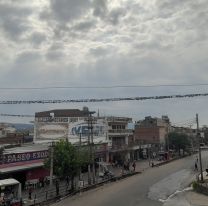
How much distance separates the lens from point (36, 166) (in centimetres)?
4916

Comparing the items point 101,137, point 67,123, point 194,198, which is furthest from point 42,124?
point 194,198

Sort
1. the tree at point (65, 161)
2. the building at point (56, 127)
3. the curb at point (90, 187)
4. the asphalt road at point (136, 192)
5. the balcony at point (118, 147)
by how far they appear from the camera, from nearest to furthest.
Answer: the asphalt road at point (136, 192) < the curb at point (90, 187) < the tree at point (65, 161) < the balcony at point (118, 147) < the building at point (56, 127)

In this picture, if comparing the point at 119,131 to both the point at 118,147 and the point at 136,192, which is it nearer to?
the point at 118,147

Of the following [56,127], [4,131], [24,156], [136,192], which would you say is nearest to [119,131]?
[56,127]

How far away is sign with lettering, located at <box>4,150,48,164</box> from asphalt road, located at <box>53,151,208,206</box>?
27.4 feet

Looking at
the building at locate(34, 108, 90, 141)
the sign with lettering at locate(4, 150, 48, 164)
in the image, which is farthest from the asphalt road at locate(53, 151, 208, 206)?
the building at locate(34, 108, 90, 141)

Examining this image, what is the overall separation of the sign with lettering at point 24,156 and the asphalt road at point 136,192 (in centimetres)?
834

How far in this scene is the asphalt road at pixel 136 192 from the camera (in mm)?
36094

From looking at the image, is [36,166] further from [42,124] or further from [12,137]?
[12,137]

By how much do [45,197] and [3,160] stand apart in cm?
727

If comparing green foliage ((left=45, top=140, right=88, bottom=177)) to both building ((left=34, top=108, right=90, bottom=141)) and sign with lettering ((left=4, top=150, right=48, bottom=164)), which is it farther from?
building ((left=34, top=108, right=90, bottom=141))

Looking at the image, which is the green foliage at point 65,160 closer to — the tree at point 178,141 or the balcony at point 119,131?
the balcony at point 119,131

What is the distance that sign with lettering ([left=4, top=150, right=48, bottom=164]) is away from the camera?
44219 mm

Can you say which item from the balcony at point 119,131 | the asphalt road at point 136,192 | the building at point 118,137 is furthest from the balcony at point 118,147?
the asphalt road at point 136,192
